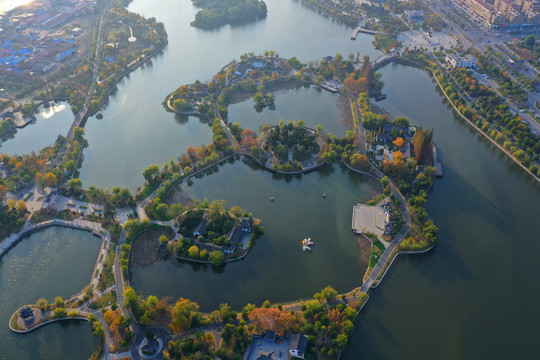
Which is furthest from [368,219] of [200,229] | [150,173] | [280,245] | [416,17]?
[416,17]

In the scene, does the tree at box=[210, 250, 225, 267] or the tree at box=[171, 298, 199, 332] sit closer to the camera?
the tree at box=[171, 298, 199, 332]

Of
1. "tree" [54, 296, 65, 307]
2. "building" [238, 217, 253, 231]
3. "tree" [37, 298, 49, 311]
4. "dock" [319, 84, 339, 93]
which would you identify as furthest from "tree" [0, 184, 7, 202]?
"dock" [319, 84, 339, 93]

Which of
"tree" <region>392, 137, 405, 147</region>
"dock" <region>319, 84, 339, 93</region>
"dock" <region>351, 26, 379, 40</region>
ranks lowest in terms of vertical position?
"dock" <region>319, 84, 339, 93</region>

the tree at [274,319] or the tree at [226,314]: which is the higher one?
the tree at [274,319]

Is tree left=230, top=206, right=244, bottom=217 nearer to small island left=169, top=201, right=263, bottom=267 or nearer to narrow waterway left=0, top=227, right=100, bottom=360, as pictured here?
small island left=169, top=201, right=263, bottom=267

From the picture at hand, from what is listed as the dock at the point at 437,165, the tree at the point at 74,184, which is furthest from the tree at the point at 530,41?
the tree at the point at 74,184

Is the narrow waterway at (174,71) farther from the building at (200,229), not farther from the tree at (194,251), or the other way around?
the tree at (194,251)

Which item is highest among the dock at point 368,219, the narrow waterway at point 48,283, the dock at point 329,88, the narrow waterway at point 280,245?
the dock at point 329,88
